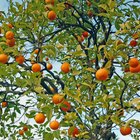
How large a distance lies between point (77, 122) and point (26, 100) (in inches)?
81.0

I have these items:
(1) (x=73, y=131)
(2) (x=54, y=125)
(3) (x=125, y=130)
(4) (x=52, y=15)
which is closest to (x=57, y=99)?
(2) (x=54, y=125)

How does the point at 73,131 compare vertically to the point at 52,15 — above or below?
below

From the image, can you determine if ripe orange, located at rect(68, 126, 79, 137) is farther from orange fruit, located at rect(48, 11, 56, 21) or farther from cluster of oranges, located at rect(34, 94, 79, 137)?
orange fruit, located at rect(48, 11, 56, 21)

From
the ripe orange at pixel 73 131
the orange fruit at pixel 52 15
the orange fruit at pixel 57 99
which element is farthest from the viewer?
the orange fruit at pixel 52 15

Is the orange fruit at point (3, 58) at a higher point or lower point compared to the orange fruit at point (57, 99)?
higher

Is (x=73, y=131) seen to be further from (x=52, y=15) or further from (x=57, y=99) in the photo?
(x=52, y=15)

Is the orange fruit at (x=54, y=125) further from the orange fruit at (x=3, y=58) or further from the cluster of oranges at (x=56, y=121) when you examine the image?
the orange fruit at (x=3, y=58)

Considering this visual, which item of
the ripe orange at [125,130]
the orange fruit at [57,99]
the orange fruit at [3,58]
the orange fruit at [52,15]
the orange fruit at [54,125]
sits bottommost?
the ripe orange at [125,130]

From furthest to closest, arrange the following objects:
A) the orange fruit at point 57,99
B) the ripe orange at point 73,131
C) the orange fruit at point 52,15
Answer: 1. the orange fruit at point 52,15
2. the ripe orange at point 73,131
3. the orange fruit at point 57,99

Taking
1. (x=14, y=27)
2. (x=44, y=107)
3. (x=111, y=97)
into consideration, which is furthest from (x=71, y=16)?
(x=44, y=107)

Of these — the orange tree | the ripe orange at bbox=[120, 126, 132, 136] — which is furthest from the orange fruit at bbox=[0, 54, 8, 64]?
the ripe orange at bbox=[120, 126, 132, 136]

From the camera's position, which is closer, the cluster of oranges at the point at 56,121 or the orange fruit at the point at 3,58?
the cluster of oranges at the point at 56,121

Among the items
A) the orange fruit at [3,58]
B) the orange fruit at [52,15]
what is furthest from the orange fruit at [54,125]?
the orange fruit at [52,15]

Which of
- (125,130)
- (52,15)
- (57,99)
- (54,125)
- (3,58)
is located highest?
(52,15)
